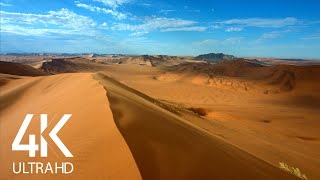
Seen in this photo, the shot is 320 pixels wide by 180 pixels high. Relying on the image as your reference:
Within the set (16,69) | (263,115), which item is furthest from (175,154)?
(16,69)

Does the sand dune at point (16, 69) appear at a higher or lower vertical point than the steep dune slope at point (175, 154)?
lower

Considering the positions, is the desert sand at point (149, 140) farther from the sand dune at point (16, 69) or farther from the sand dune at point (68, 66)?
the sand dune at point (68, 66)

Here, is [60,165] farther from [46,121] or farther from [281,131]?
[281,131]

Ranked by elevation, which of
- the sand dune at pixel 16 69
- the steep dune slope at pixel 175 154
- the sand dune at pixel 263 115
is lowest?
the sand dune at pixel 263 115

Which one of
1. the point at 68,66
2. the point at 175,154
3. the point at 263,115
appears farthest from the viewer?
the point at 68,66

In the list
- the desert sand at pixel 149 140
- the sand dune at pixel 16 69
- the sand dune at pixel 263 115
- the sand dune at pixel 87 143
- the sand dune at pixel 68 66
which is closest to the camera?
the sand dune at pixel 87 143

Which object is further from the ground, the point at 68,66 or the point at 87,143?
the point at 87,143

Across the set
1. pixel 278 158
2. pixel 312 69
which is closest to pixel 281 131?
pixel 278 158

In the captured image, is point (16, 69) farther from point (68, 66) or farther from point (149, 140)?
point (149, 140)

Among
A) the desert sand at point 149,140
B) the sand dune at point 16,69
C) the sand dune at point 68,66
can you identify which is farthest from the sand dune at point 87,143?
the sand dune at point 68,66
